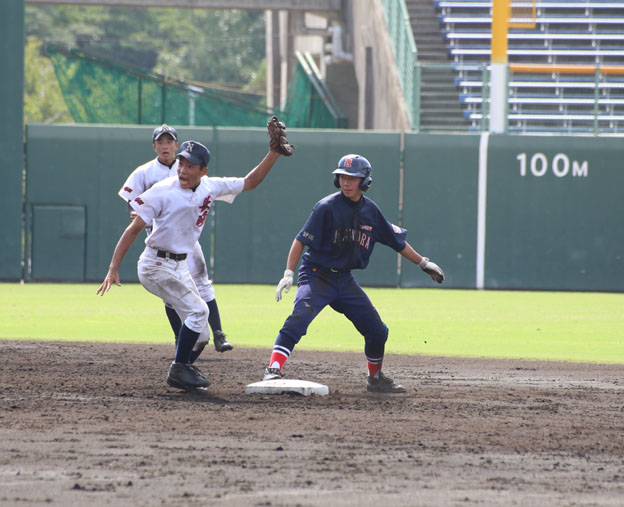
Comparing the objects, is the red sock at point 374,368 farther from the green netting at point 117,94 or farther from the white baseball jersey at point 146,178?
the green netting at point 117,94

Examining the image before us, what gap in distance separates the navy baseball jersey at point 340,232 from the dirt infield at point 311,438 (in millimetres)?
986

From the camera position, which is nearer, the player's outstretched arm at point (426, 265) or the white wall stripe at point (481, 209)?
the player's outstretched arm at point (426, 265)

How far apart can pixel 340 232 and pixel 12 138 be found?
40.4ft

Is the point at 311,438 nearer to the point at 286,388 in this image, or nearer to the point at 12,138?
the point at 286,388

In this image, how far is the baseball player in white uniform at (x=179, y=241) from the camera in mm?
7348

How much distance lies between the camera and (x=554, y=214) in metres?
19.2

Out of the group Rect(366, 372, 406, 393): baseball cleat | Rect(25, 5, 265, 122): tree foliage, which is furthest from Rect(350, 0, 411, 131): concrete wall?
Rect(25, 5, 265, 122): tree foliage

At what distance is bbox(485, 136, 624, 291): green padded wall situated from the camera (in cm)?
1917

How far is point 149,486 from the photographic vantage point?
4.69 meters

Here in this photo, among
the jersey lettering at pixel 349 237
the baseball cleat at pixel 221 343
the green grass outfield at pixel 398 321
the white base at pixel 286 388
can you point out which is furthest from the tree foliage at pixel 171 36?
the white base at pixel 286 388

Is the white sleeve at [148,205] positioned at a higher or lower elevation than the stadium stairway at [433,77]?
lower

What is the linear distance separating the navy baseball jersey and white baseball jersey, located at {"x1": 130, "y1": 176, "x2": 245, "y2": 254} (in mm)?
773

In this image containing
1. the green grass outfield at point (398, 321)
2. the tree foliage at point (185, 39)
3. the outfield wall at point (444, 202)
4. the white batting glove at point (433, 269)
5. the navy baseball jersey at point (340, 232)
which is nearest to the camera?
the navy baseball jersey at point (340, 232)

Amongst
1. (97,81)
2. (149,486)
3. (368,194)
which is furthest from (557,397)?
(97,81)
